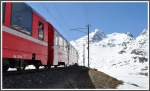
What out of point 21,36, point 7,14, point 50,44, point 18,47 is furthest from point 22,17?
point 50,44

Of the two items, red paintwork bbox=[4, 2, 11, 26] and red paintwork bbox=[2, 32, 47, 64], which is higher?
red paintwork bbox=[4, 2, 11, 26]

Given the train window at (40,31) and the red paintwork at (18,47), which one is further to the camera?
the train window at (40,31)

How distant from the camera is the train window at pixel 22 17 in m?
14.8

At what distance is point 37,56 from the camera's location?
20.1 metres

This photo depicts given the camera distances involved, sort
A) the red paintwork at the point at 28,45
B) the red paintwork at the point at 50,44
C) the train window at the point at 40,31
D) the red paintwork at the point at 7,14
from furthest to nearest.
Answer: the red paintwork at the point at 50,44
the train window at the point at 40,31
the red paintwork at the point at 28,45
the red paintwork at the point at 7,14

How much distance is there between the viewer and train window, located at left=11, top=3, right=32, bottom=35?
48.7 ft

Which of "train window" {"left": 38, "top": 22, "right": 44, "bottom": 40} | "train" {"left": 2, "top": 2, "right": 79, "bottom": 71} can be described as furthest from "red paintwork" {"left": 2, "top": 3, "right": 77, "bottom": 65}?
"train window" {"left": 38, "top": 22, "right": 44, "bottom": 40}

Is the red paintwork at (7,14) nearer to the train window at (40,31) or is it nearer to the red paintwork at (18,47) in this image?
the red paintwork at (18,47)

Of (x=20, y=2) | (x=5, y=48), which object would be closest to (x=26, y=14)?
(x=20, y=2)

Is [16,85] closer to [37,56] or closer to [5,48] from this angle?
[5,48]

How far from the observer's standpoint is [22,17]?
16.2 meters

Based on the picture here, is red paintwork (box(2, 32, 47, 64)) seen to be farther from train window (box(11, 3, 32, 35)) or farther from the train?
train window (box(11, 3, 32, 35))

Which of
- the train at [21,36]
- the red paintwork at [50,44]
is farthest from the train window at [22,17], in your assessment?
the red paintwork at [50,44]

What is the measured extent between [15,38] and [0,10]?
2646 millimetres
